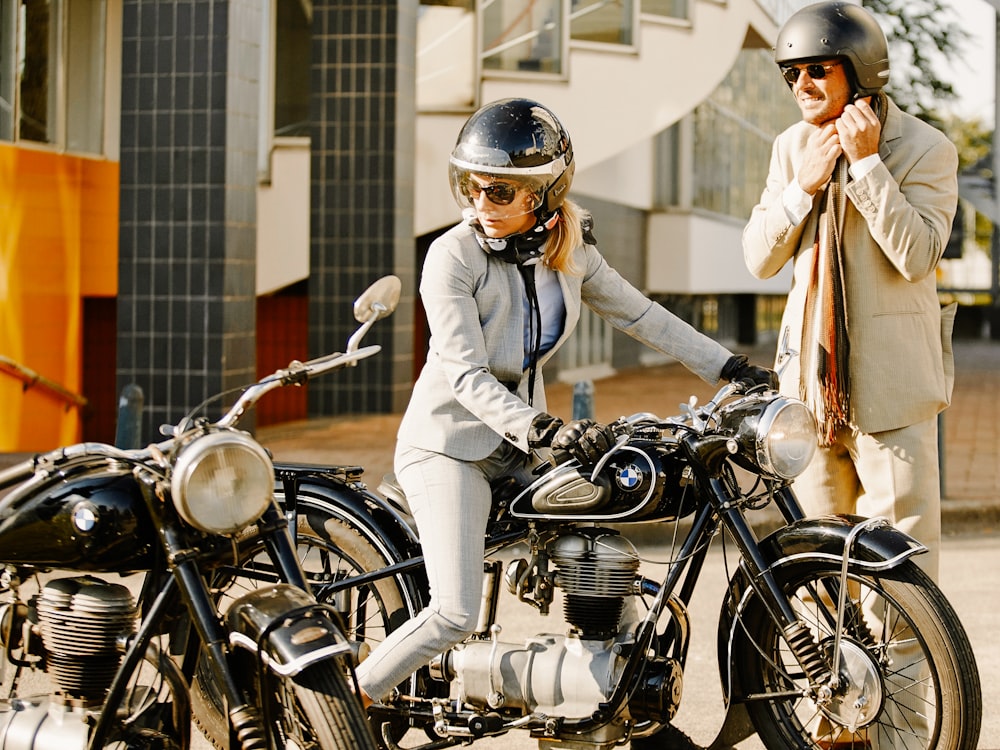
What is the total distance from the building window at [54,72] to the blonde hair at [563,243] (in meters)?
10.2

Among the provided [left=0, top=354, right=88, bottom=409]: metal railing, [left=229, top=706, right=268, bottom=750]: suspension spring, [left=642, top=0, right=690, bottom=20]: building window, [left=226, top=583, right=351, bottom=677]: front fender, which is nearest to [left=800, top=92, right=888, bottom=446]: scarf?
[left=226, top=583, right=351, bottom=677]: front fender

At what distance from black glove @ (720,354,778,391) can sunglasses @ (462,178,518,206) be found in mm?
756

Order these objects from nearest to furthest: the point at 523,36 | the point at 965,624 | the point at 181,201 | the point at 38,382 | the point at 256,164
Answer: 1. the point at 965,624
2. the point at 181,201
3. the point at 256,164
4. the point at 38,382
5. the point at 523,36

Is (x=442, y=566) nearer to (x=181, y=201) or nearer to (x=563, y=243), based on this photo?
(x=563, y=243)

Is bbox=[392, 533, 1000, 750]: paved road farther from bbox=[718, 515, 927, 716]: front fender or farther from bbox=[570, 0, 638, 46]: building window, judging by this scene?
bbox=[570, 0, 638, 46]: building window

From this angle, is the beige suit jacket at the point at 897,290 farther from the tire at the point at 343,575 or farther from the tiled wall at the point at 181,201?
the tiled wall at the point at 181,201

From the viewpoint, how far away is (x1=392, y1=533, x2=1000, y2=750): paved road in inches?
192

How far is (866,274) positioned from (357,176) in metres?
10.1

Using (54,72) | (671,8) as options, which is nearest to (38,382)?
(54,72)

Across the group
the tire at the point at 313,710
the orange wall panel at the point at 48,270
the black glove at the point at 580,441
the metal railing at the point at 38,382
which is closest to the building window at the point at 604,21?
the orange wall panel at the point at 48,270

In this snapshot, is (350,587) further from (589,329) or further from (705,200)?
(705,200)

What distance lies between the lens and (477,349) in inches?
153

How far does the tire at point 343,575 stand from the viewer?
4.09m

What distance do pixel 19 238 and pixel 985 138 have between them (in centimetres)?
4953
